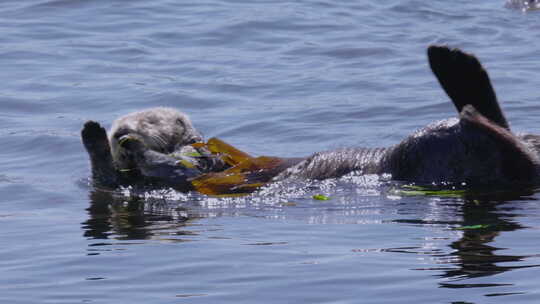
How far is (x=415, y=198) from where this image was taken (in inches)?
207

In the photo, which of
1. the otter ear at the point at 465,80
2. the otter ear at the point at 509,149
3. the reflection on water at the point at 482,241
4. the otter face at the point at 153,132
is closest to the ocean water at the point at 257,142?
the reflection on water at the point at 482,241

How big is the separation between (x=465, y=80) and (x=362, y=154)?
70cm

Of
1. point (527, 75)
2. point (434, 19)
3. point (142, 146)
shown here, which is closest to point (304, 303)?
point (142, 146)

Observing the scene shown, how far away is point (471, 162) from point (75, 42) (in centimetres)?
720

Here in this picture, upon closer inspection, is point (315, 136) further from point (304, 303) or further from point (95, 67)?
point (304, 303)

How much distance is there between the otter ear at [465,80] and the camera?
5387 millimetres

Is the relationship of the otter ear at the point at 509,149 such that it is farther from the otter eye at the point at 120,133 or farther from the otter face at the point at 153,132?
the otter eye at the point at 120,133

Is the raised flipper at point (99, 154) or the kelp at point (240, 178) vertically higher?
the raised flipper at point (99, 154)

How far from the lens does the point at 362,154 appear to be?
18.8 feet

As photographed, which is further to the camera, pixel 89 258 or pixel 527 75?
pixel 527 75

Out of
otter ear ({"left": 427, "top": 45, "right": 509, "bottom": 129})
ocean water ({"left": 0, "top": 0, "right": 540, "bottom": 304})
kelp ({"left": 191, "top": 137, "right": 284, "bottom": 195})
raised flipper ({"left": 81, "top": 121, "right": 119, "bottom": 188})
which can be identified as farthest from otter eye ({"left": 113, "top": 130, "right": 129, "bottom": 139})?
otter ear ({"left": 427, "top": 45, "right": 509, "bottom": 129})

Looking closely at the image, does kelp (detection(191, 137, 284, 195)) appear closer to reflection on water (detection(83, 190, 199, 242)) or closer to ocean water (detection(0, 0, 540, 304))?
ocean water (detection(0, 0, 540, 304))

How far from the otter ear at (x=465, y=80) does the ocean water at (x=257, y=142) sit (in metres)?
0.54

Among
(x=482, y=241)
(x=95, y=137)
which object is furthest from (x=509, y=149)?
(x=95, y=137)
